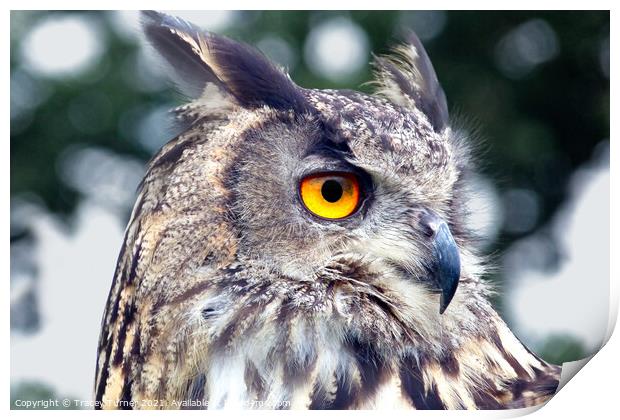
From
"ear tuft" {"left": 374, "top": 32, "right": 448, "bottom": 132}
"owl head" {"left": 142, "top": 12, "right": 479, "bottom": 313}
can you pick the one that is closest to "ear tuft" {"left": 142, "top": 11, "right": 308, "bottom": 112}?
"owl head" {"left": 142, "top": 12, "right": 479, "bottom": 313}

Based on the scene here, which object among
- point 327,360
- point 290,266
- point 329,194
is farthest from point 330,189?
point 327,360

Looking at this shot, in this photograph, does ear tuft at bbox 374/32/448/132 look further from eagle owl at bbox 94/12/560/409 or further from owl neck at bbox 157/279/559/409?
owl neck at bbox 157/279/559/409

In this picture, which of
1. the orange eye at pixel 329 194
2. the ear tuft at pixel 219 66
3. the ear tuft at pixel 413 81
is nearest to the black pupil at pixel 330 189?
the orange eye at pixel 329 194

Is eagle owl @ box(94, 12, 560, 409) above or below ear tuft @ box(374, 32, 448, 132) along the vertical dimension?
below

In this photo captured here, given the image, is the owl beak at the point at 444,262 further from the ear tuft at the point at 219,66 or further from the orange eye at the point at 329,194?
the ear tuft at the point at 219,66

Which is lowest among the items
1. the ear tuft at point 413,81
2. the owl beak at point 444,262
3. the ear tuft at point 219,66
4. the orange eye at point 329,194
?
the owl beak at point 444,262
